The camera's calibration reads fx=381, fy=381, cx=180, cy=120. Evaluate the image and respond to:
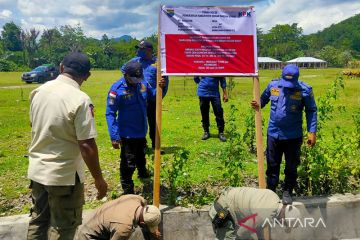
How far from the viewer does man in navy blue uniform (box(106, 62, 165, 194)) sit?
4660 mm

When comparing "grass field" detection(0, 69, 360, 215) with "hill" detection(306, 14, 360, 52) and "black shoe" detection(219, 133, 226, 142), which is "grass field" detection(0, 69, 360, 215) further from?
"hill" detection(306, 14, 360, 52)

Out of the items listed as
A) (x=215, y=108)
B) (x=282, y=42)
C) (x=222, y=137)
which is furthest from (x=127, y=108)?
(x=282, y=42)

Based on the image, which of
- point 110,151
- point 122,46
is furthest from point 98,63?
point 110,151

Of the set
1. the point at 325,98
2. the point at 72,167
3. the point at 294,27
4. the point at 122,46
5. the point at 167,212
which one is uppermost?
the point at 294,27

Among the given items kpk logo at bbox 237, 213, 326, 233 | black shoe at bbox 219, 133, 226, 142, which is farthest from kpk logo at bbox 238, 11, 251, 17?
black shoe at bbox 219, 133, 226, 142

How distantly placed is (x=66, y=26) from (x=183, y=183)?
92.4 metres

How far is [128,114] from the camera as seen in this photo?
15.7 feet

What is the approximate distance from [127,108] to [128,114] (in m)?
0.08

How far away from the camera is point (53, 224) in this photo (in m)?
3.23

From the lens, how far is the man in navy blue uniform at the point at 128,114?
4.66m

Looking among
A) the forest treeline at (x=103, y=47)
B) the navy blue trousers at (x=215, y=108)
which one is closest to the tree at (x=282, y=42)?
the forest treeline at (x=103, y=47)

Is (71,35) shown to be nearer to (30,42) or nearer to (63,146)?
(30,42)

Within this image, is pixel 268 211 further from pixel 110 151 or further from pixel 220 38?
pixel 110 151

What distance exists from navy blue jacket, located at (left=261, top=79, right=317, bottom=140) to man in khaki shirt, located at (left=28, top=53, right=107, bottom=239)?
7.67 feet
